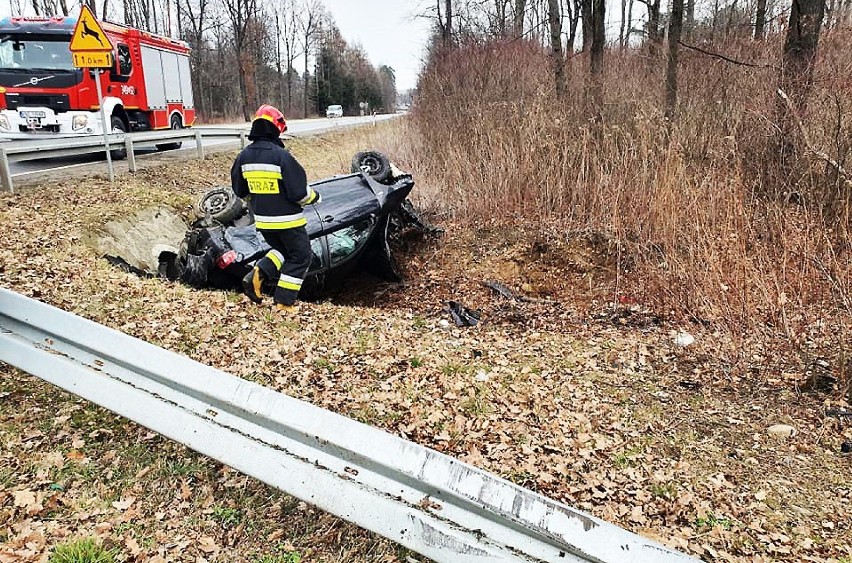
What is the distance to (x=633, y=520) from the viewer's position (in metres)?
2.51

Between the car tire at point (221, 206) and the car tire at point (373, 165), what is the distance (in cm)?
163

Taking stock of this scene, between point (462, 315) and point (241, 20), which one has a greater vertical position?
point (241, 20)

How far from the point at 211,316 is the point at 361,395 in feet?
5.72

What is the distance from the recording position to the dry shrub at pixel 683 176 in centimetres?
524

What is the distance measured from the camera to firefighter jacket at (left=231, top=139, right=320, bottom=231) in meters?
5.02

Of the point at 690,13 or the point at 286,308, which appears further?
the point at 690,13

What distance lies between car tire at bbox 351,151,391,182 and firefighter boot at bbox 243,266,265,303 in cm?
263

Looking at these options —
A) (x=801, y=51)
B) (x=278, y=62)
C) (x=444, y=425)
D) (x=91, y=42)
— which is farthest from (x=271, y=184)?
(x=278, y=62)

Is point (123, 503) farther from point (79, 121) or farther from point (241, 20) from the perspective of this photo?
point (241, 20)

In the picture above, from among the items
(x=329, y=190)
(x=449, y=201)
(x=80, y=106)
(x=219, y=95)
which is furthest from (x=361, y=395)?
(x=219, y=95)

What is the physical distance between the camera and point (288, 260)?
532cm

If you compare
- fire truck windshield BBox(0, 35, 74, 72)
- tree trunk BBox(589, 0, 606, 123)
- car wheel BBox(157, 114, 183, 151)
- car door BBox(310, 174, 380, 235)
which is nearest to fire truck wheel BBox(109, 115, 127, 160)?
fire truck windshield BBox(0, 35, 74, 72)

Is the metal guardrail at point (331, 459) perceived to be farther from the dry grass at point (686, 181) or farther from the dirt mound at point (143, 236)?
the dirt mound at point (143, 236)

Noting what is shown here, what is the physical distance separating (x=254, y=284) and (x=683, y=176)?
533 cm
